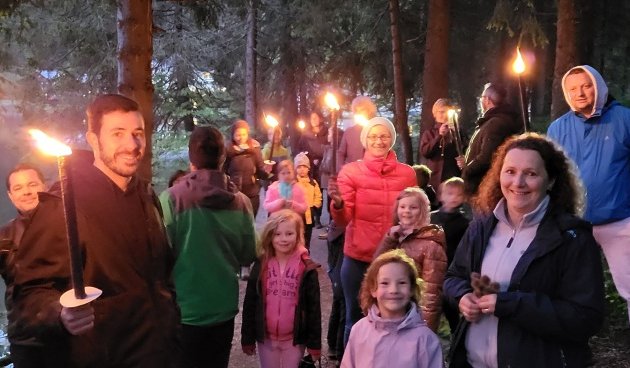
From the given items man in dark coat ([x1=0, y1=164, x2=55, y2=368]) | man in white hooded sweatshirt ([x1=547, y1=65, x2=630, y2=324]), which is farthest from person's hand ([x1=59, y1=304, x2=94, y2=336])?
man in white hooded sweatshirt ([x1=547, y1=65, x2=630, y2=324])

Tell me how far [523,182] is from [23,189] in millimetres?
3537

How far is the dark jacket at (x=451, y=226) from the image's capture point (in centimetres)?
529

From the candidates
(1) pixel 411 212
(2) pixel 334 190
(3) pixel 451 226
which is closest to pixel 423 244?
(1) pixel 411 212

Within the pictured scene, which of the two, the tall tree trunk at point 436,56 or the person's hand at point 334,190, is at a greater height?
the tall tree trunk at point 436,56

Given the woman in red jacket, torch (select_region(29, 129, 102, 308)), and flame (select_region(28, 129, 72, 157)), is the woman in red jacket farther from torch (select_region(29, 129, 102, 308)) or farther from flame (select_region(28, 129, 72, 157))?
torch (select_region(29, 129, 102, 308))

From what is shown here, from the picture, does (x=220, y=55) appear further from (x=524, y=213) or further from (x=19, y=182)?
(x=524, y=213)

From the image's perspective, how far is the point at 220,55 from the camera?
78.2 ft

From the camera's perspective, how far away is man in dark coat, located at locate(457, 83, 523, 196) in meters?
5.78

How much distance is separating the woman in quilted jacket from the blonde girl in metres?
0.66

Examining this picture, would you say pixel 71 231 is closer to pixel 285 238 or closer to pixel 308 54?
pixel 285 238

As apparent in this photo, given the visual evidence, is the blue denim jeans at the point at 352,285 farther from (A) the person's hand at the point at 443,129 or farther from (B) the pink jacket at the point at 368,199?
(A) the person's hand at the point at 443,129

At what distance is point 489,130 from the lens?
6.05 metres

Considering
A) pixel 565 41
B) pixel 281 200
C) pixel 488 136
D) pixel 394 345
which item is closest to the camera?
pixel 394 345

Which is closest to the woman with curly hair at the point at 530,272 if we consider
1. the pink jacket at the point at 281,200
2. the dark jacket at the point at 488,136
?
the dark jacket at the point at 488,136
